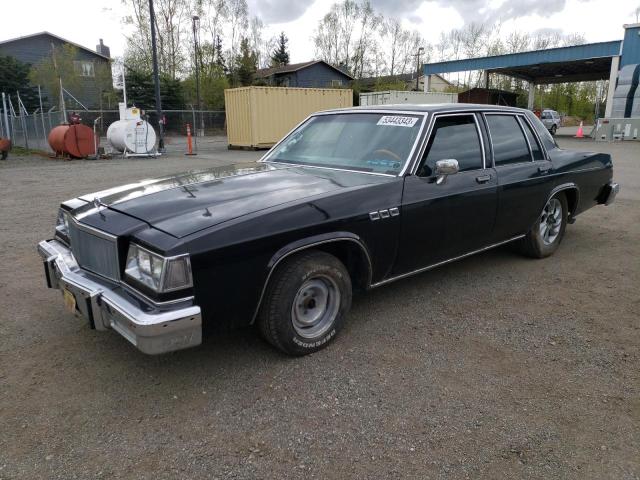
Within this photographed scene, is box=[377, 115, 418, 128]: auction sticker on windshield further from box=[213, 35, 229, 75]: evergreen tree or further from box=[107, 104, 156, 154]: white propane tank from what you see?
box=[213, 35, 229, 75]: evergreen tree

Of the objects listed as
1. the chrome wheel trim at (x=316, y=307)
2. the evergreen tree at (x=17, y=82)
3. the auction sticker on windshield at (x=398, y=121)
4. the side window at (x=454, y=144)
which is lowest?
the chrome wheel trim at (x=316, y=307)

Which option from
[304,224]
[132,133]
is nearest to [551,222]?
[304,224]

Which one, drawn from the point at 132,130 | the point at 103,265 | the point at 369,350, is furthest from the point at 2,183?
the point at 369,350

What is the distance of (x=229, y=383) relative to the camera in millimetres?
2975

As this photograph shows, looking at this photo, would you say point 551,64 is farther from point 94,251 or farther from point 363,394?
point 94,251

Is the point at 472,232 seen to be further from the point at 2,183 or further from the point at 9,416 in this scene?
the point at 2,183

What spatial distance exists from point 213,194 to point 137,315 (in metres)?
1.01

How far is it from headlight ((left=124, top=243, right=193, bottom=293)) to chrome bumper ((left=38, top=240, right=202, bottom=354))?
0.10 meters

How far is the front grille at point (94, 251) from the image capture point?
2825mm

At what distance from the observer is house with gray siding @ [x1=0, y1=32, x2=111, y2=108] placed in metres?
40.2

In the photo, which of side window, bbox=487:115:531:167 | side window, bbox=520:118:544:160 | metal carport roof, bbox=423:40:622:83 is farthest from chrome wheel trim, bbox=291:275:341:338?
metal carport roof, bbox=423:40:622:83

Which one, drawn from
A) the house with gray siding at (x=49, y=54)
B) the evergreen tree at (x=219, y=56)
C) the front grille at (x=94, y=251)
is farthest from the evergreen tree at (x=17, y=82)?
the front grille at (x=94, y=251)

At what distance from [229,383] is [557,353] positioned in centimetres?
221

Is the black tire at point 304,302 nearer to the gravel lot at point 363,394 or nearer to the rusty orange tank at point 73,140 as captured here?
the gravel lot at point 363,394
